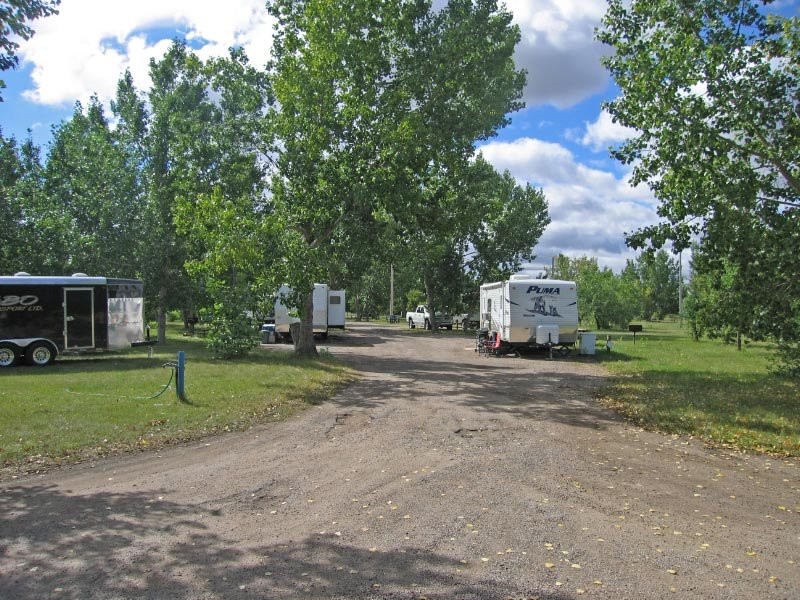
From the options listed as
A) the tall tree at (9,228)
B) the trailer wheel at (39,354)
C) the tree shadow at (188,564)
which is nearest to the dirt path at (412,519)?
the tree shadow at (188,564)

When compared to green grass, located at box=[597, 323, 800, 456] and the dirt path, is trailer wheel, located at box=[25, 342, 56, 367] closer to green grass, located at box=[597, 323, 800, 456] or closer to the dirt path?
the dirt path

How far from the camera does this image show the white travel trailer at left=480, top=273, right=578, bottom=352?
23.3m

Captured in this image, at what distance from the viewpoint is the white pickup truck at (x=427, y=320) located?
4919cm

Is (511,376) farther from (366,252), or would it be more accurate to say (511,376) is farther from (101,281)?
(101,281)

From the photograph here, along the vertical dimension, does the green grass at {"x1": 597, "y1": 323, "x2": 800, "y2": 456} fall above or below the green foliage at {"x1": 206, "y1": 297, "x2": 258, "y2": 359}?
below

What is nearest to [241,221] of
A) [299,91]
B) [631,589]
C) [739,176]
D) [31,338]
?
[299,91]

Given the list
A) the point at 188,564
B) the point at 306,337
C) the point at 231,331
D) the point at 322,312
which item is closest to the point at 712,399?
the point at 188,564

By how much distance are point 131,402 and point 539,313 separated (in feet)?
51.7

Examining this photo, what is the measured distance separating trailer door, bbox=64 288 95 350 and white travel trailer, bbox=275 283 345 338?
28.3ft

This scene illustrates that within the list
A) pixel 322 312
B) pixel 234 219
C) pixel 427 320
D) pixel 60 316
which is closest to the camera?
pixel 234 219

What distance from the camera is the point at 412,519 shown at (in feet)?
19.1

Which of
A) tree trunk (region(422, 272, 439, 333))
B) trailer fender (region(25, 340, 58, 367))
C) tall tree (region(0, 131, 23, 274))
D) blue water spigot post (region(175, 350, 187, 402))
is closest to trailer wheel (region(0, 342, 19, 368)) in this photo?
trailer fender (region(25, 340, 58, 367))

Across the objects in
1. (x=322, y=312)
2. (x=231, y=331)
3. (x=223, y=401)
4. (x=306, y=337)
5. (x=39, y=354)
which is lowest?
(x=223, y=401)

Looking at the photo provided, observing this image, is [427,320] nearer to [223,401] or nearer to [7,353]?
[7,353]
